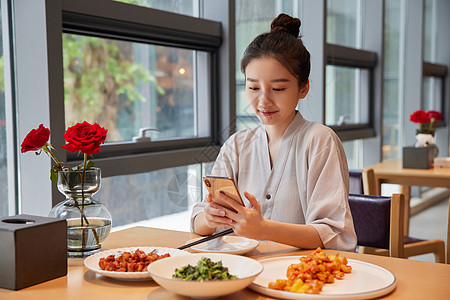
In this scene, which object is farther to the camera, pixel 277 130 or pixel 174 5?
pixel 174 5

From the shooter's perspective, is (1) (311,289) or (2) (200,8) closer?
(1) (311,289)

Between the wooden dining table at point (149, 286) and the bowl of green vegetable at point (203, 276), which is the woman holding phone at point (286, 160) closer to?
the wooden dining table at point (149, 286)

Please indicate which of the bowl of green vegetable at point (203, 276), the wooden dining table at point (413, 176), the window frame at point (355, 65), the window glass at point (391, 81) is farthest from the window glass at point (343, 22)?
the bowl of green vegetable at point (203, 276)

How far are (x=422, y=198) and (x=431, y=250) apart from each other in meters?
3.90

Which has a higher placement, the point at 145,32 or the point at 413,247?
the point at 145,32

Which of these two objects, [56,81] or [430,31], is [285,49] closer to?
[56,81]

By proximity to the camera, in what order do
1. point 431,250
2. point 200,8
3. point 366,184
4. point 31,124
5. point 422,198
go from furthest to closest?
1. point 422,198
2. point 200,8
3. point 431,250
4. point 366,184
5. point 31,124

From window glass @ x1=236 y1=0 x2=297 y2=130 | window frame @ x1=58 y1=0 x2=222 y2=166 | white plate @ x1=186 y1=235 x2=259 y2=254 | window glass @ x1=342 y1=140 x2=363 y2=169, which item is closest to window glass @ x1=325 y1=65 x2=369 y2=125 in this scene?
window glass @ x1=342 y1=140 x2=363 y2=169

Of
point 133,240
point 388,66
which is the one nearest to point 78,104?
point 133,240

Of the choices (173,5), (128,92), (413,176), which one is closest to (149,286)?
(128,92)

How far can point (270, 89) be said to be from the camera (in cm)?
153

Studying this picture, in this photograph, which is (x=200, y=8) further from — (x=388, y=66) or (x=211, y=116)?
(x=388, y=66)

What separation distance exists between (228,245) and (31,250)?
499 millimetres

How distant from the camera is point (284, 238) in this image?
133cm
